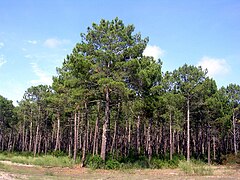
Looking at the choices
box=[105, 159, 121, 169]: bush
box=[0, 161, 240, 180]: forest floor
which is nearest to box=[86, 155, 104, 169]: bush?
box=[105, 159, 121, 169]: bush

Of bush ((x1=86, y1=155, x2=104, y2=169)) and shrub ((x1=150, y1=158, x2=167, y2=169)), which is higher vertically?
bush ((x1=86, y1=155, x2=104, y2=169))

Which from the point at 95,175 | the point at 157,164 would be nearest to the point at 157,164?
the point at 157,164

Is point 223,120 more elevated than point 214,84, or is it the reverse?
point 214,84

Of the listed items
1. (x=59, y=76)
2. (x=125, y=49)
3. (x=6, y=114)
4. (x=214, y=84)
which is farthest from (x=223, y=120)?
(x=6, y=114)

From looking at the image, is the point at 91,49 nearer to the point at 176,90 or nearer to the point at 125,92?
the point at 125,92

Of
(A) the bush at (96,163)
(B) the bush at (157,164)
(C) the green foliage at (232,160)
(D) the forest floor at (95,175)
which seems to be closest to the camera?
(D) the forest floor at (95,175)

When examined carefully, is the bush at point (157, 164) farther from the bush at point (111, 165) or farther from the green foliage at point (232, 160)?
the green foliage at point (232, 160)

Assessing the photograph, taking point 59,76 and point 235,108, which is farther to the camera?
point 235,108

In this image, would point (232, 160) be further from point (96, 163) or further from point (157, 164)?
point (96, 163)

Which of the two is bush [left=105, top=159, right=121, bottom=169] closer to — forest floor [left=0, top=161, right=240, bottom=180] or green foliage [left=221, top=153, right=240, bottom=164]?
forest floor [left=0, top=161, right=240, bottom=180]

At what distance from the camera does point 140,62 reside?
2572cm

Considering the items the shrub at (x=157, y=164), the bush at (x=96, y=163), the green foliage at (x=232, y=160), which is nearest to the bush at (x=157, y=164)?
the shrub at (x=157, y=164)

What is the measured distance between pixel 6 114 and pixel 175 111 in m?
37.6

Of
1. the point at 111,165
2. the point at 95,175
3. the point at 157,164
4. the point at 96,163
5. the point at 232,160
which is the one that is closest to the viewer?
the point at 95,175
